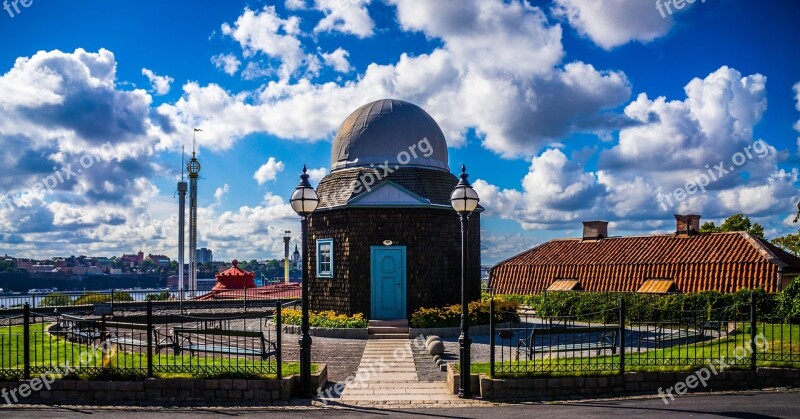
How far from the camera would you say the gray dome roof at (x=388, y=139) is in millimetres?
20938

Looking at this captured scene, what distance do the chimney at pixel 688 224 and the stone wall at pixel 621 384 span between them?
714 inches

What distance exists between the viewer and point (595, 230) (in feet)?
101

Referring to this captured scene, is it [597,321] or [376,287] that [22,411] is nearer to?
[376,287]

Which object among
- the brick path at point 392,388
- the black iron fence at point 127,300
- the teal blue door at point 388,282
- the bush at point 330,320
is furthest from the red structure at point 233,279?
the brick path at point 392,388

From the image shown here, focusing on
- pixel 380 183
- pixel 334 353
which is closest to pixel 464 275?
pixel 334 353

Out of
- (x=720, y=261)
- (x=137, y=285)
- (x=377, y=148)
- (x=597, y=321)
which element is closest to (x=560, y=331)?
(x=597, y=321)

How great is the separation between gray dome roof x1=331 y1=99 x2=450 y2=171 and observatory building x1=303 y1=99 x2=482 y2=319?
0.12 feet

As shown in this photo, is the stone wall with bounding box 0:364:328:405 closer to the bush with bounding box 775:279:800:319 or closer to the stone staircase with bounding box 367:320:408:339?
the stone staircase with bounding box 367:320:408:339

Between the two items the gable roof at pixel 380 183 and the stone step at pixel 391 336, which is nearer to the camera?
the stone step at pixel 391 336

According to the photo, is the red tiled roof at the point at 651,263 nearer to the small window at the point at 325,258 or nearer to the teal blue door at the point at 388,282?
the teal blue door at the point at 388,282

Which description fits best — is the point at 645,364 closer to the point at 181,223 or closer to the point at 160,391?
the point at 160,391

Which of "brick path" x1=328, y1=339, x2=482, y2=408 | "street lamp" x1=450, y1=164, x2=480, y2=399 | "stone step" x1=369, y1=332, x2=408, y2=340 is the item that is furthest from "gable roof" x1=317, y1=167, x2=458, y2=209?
"street lamp" x1=450, y1=164, x2=480, y2=399

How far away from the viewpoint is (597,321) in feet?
66.7

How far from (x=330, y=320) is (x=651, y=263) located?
15.2 m
